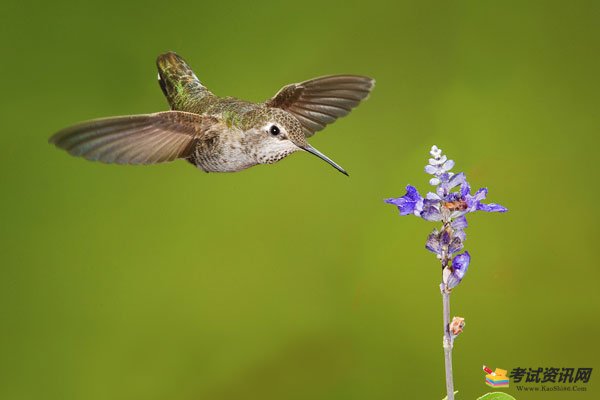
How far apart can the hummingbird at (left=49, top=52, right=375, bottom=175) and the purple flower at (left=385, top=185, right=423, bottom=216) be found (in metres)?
0.07

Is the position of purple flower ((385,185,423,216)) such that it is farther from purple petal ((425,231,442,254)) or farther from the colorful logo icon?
the colorful logo icon

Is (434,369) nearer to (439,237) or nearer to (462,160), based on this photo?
(462,160)

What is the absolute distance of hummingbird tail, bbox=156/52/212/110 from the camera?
1192 mm

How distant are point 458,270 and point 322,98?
19.4 inches

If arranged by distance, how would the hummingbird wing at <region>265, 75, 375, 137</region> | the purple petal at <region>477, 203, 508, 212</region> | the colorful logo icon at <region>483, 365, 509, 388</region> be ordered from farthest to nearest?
the hummingbird wing at <region>265, 75, 375, 137</region> → the colorful logo icon at <region>483, 365, 509, 388</region> → the purple petal at <region>477, 203, 508, 212</region>

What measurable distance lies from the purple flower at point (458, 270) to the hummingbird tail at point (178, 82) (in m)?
0.56

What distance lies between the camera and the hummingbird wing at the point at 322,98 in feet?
3.67

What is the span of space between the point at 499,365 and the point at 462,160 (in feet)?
1.91

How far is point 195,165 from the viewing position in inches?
41.0

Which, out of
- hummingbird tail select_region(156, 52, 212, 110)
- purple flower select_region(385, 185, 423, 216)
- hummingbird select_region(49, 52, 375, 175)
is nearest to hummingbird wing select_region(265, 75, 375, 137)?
hummingbird select_region(49, 52, 375, 175)

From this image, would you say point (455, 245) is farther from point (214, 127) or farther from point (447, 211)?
point (214, 127)

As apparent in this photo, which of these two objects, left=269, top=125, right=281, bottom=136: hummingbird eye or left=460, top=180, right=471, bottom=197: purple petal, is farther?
left=269, top=125, right=281, bottom=136: hummingbird eye

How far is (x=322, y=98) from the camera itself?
3.85ft

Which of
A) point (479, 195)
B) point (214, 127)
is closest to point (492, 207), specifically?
point (479, 195)
